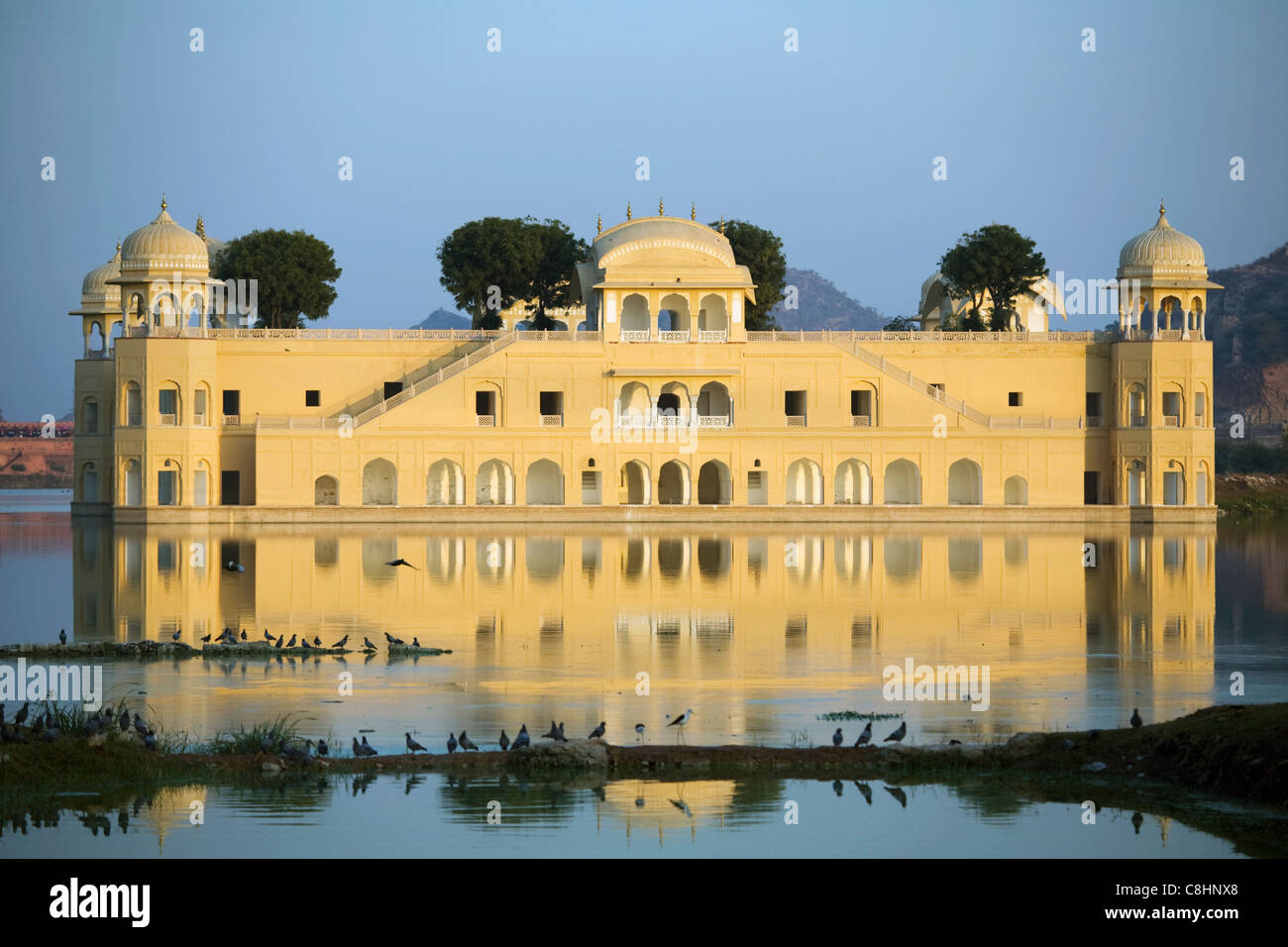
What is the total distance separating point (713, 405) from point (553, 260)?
10.3 m

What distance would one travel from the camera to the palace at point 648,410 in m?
46.7

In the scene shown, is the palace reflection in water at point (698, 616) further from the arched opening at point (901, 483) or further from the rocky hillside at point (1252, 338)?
the rocky hillside at point (1252, 338)

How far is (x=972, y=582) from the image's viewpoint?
Result: 2930 cm

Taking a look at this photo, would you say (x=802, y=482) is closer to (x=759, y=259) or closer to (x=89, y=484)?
(x=759, y=259)

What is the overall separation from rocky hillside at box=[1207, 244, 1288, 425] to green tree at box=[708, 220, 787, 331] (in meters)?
37.9

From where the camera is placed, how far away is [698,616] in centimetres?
2405

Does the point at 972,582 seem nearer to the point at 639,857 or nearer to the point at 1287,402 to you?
the point at 639,857

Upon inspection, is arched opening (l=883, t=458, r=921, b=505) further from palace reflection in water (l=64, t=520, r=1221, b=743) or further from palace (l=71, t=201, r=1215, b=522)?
palace reflection in water (l=64, t=520, r=1221, b=743)

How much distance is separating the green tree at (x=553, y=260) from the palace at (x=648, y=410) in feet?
18.5

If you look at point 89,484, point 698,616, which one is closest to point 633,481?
point 89,484

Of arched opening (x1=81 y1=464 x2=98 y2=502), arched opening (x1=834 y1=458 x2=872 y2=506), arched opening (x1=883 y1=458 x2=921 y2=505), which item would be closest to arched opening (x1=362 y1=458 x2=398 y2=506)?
arched opening (x1=81 y1=464 x2=98 y2=502)
